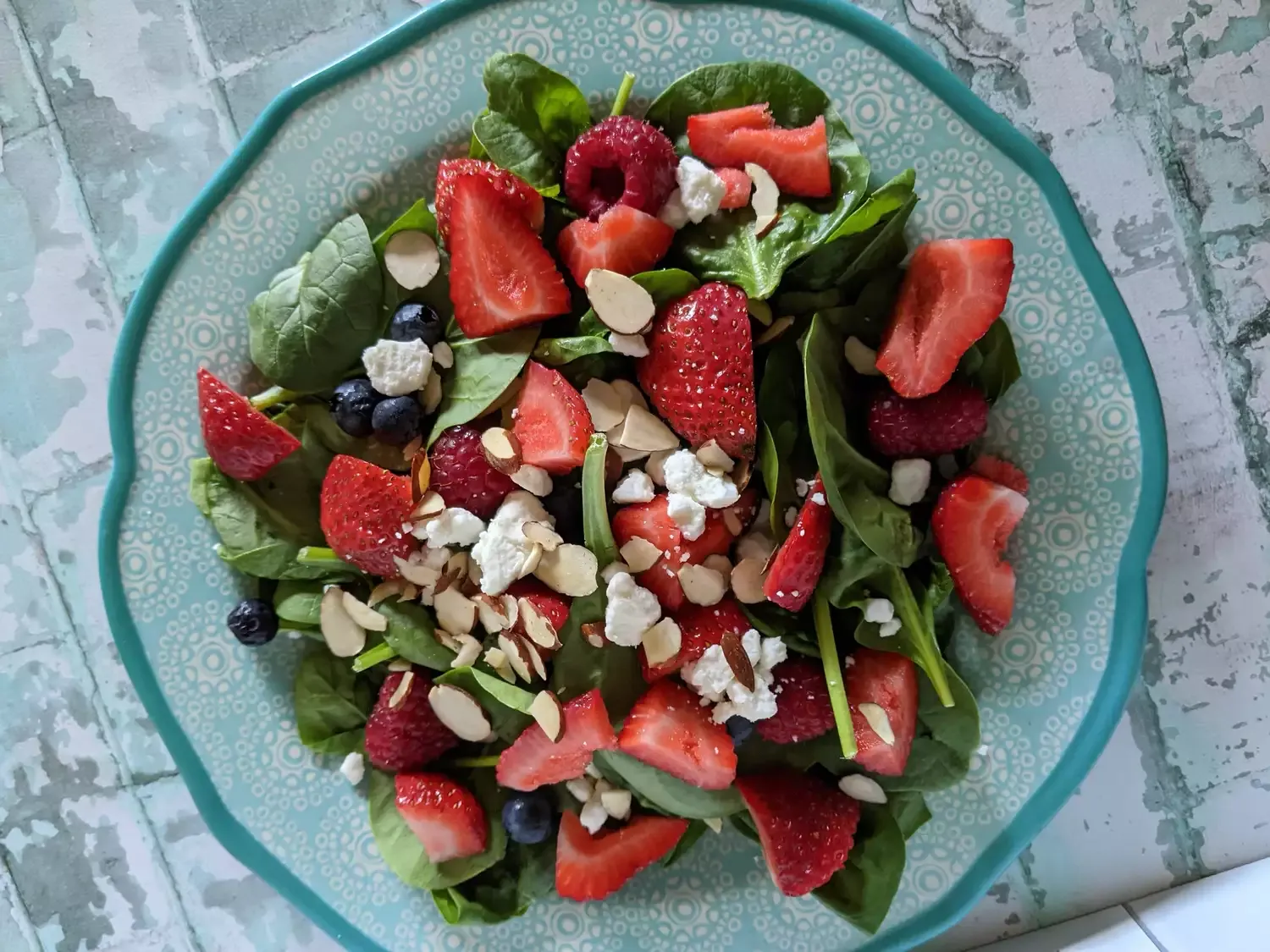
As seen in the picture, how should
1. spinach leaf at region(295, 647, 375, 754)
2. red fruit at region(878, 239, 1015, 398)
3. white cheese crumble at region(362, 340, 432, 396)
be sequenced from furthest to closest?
spinach leaf at region(295, 647, 375, 754), white cheese crumble at region(362, 340, 432, 396), red fruit at region(878, 239, 1015, 398)

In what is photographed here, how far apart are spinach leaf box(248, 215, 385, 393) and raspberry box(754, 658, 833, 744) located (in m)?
0.68

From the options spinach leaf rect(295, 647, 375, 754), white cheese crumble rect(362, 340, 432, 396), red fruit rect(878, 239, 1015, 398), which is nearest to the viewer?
red fruit rect(878, 239, 1015, 398)

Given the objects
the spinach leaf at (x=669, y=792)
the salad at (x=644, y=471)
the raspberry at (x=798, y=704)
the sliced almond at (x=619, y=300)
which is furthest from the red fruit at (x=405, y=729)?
the sliced almond at (x=619, y=300)

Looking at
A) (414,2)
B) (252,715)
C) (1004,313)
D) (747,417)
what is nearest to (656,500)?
(747,417)

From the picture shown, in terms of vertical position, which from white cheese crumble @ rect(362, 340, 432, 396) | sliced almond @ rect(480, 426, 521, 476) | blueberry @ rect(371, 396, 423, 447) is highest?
white cheese crumble @ rect(362, 340, 432, 396)

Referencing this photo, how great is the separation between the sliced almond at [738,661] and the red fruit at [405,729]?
1.31 feet

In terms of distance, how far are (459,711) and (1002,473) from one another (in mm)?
748

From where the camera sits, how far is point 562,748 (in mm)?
1112

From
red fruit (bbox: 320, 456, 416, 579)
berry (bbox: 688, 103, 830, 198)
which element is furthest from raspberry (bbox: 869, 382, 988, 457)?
red fruit (bbox: 320, 456, 416, 579)

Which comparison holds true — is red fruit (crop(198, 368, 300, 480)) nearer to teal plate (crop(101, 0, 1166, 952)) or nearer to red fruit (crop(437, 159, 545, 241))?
teal plate (crop(101, 0, 1166, 952))

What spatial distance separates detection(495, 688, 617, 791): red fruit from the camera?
1098 mm

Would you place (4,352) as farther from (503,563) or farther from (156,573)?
(503,563)

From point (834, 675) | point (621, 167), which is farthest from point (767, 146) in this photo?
point (834, 675)

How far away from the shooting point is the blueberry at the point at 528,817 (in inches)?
47.0
